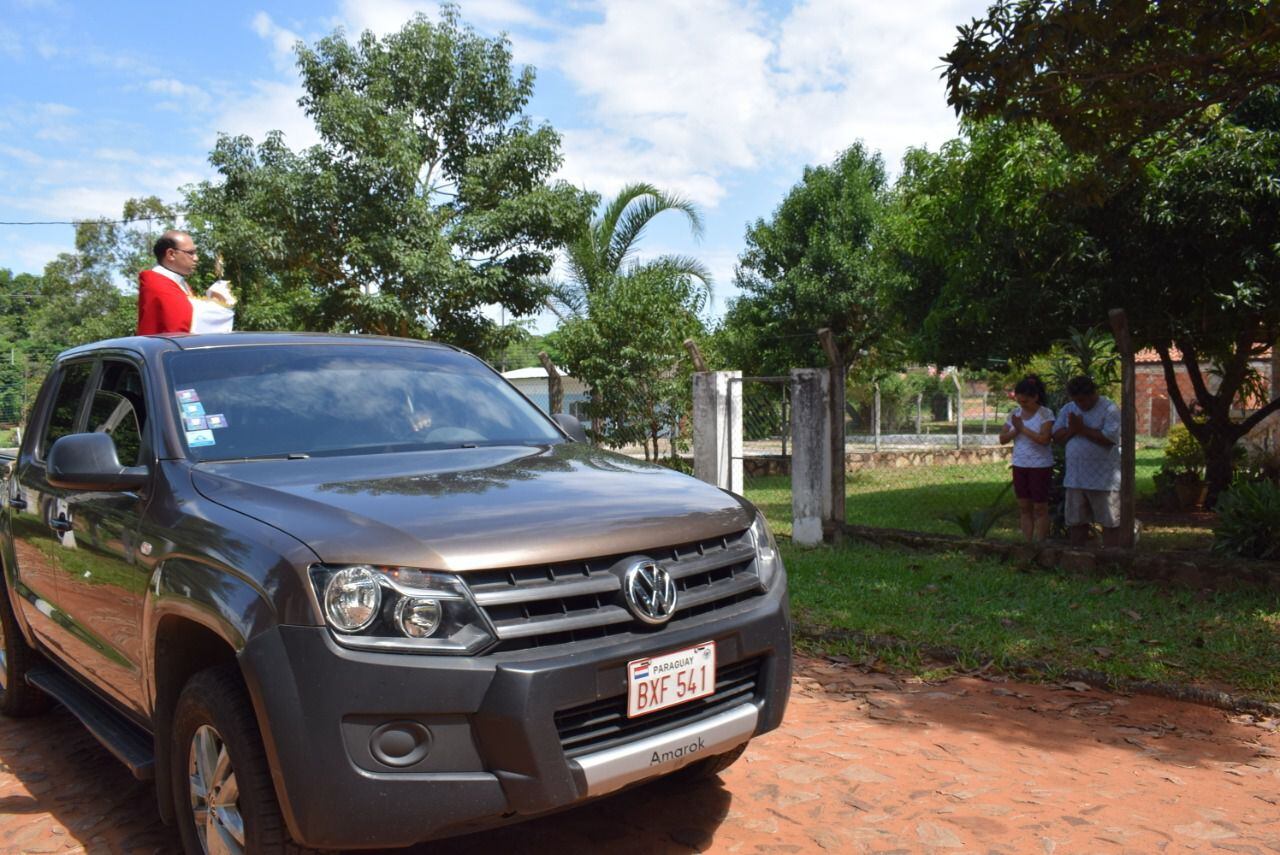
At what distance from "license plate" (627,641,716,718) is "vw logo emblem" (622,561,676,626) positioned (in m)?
0.11

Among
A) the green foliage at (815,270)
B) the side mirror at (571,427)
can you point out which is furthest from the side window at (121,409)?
the green foliage at (815,270)

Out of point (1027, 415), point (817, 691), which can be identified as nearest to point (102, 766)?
point (817, 691)

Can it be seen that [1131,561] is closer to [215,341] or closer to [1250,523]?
[1250,523]

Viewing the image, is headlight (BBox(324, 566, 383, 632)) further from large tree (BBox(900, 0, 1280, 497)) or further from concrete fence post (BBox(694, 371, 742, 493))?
concrete fence post (BBox(694, 371, 742, 493))

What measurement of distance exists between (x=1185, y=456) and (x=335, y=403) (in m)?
12.8

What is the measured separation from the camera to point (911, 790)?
3.86 meters

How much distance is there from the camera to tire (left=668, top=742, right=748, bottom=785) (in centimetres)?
362

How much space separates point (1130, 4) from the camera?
582cm

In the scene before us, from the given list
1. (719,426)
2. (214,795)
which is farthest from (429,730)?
(719,426)

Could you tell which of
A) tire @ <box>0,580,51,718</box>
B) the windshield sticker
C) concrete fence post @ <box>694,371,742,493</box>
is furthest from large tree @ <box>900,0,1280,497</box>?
tire @ <box>0,580,51,718</box>

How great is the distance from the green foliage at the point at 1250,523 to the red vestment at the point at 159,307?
7.40 metres

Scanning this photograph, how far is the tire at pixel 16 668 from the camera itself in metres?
4.90

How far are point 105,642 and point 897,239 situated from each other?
38.0 ft

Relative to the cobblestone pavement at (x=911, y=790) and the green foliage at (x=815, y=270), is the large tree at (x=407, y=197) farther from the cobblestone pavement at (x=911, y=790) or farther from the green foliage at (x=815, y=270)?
the cobblestone pavement at (x=911, y=790)
